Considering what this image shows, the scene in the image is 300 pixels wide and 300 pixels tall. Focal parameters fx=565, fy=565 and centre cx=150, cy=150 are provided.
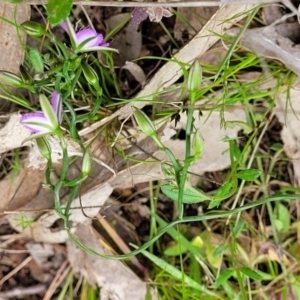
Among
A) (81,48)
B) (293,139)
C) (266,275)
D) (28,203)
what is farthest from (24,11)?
(266,275)

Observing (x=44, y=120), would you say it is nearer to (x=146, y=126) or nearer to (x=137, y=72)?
(x=146, y=126)

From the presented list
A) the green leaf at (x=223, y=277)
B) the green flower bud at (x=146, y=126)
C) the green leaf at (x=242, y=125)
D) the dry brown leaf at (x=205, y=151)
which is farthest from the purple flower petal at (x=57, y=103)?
the green leaf at (x=223, y=277)

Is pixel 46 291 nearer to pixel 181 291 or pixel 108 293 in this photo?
pixel 108 293

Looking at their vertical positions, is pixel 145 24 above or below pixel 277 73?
above

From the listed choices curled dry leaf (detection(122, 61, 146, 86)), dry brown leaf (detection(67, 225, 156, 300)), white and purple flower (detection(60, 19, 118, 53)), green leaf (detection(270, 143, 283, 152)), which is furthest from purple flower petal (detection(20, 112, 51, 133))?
green leaf (detection(270, 143, 283, 152))

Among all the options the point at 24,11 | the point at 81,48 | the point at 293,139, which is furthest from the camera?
the point at 293,139

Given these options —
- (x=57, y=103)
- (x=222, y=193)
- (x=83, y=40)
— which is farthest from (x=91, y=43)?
(x=222, y=193)

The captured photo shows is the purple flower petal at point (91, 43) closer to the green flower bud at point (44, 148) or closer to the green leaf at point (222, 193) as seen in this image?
the green flower bud at point (44, 148)
